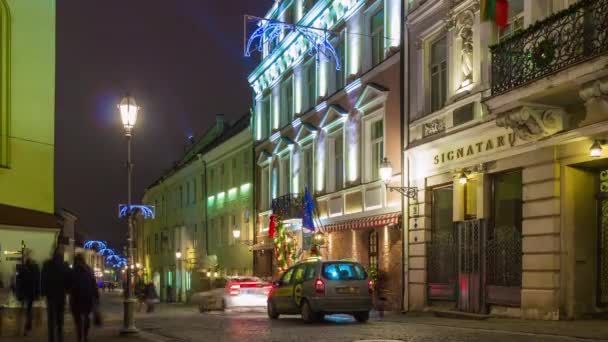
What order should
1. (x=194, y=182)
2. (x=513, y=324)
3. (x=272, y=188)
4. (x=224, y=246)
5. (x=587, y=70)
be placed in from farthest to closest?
(x=194, y=182) < (x=224, y=246) < (x=272, y=188) < (x=513, y=324) < (x=587, y=70)

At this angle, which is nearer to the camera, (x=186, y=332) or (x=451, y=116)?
(x=186, y=332)

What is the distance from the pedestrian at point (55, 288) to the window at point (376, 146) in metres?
14.0

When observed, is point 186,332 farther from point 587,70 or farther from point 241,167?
point 241,167

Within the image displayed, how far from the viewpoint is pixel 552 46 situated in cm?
1476

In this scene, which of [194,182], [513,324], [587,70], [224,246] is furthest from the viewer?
[194,182]

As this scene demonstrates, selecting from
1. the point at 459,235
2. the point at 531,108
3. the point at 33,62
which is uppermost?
the point at 33,62

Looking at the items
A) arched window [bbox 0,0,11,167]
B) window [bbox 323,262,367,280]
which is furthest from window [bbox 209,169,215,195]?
window [bbox 323,262,367,280]

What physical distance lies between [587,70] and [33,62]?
1564cm

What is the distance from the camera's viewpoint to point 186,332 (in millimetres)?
16875

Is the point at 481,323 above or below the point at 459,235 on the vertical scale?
below

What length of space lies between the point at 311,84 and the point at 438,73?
11.5m

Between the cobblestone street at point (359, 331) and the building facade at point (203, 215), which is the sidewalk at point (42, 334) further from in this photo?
the building facade at point (203, 215)

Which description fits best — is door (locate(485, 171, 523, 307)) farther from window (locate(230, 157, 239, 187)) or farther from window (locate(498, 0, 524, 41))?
window (locate(230, 157, 239, 187))

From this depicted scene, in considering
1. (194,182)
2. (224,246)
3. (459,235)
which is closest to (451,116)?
(459,235)
